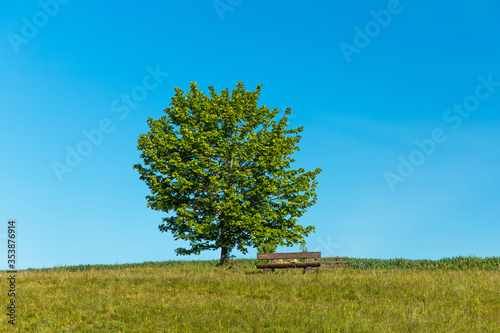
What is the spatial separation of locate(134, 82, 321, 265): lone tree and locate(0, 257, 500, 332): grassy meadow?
279 inches

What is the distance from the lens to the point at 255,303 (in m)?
14.0

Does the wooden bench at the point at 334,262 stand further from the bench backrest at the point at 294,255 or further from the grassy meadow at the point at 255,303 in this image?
the grassy meadow at the point at 255,303

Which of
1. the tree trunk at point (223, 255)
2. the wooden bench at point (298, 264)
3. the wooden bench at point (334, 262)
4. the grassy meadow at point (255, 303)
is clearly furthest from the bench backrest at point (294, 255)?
the wooden bench at point (334, 262)

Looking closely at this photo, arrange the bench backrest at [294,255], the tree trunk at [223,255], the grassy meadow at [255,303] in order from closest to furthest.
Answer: the grassy meadow at [255,303] → the bench backrest at [294,255] → the tree trunk at [223,255]

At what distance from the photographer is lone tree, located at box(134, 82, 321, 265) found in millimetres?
26578

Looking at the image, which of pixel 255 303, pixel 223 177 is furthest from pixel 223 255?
pixel 255 303

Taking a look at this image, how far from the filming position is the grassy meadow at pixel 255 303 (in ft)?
39.0

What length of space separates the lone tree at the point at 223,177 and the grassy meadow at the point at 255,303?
7.08m

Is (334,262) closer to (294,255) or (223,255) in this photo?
(223,255)

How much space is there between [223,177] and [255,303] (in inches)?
515

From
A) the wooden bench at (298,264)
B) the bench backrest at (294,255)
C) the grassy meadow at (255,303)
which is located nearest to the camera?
the grassy meadow at (255,303)

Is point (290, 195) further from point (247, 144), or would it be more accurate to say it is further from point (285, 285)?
point (285, 285)

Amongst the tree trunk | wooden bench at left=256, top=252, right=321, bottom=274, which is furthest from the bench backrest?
the tree trunk

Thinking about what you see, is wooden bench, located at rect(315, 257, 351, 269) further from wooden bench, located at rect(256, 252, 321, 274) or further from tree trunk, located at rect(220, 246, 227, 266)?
wooden bench, located at rect(256, 252, 321, 274)
